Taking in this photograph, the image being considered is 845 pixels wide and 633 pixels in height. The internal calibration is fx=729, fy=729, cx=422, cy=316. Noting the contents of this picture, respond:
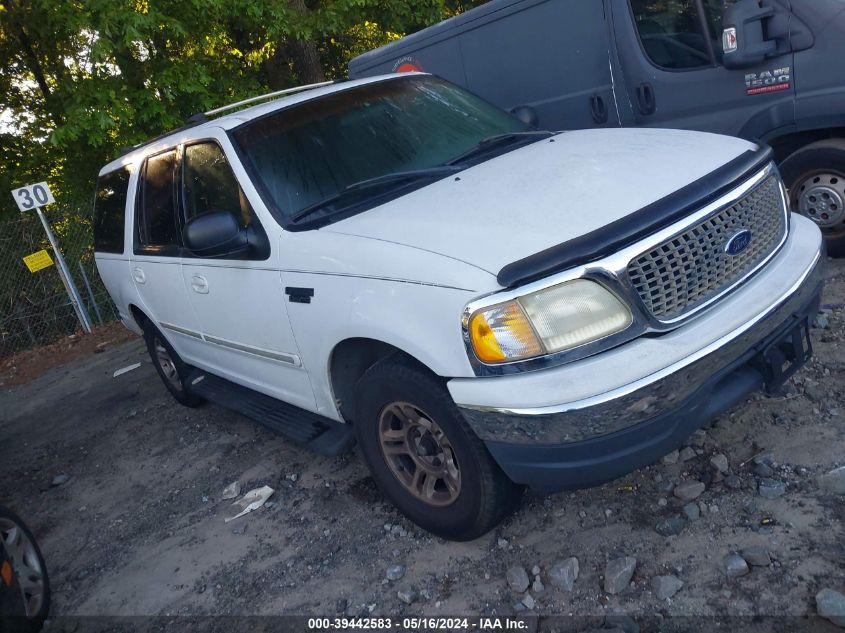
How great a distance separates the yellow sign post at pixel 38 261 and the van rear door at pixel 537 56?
6.52 metres

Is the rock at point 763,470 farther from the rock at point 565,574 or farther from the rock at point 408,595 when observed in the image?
the rock at point 408,595

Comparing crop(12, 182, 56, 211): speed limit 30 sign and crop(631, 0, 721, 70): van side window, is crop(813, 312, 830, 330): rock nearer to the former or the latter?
crop(631, 0, 721, 70): van side window

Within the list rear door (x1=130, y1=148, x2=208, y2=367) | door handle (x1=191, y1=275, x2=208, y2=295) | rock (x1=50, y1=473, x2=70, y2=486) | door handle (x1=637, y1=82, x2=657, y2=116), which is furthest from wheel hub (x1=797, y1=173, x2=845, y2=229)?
A: rock (x1=50, y1=473, x2=70, y2=486)

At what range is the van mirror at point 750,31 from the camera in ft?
15.7

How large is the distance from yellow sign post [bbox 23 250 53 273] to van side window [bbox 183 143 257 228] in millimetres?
7576

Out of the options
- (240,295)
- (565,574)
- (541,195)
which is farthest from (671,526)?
(240,295)

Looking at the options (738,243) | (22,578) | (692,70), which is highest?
(692,70)

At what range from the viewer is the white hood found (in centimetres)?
259

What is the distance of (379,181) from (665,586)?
211 cm

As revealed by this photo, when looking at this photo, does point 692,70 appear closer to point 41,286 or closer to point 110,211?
point 110,211

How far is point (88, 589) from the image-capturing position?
363 cm

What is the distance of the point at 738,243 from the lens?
2.77m

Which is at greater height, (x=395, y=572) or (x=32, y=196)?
(x=32, y=196)

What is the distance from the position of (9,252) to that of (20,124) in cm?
374
